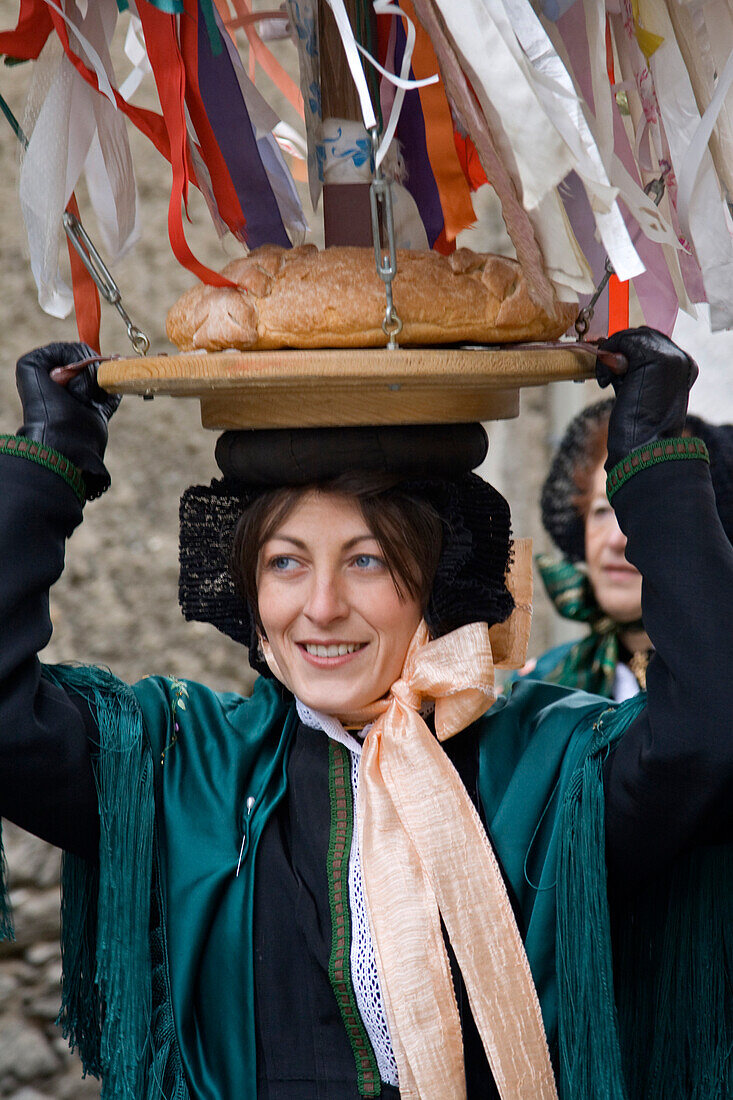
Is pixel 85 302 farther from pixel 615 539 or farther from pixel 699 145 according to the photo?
pixel 615 539

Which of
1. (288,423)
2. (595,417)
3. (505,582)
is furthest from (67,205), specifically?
(595,417)

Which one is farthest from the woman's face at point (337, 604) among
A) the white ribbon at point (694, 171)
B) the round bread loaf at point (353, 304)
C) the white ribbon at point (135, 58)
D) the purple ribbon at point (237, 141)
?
the white ribbon at point (135, 58)

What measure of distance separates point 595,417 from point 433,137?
133 cm

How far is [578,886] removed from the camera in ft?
4.17

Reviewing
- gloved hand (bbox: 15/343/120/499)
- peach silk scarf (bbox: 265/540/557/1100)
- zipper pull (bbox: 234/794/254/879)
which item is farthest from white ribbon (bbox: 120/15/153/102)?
zipper pull (bbox: 234/794/254/879)

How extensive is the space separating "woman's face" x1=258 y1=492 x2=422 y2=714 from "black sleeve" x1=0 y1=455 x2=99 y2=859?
262 mm

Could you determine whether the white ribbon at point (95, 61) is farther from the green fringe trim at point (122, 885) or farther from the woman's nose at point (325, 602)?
the green fringe trim at point (122, 885)

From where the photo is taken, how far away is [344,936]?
4.35ft

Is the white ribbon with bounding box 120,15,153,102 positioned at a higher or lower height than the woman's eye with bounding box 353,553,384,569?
higher

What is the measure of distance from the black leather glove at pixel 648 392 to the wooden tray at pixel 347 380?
1.9 inches

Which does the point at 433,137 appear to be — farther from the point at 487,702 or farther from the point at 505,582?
the point at 487,702

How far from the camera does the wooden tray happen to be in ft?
3.74

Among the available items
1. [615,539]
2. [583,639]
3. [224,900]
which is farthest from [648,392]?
[583,639]

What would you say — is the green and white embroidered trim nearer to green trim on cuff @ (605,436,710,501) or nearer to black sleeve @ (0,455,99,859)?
black sleeve @ (0,455,99,859)
